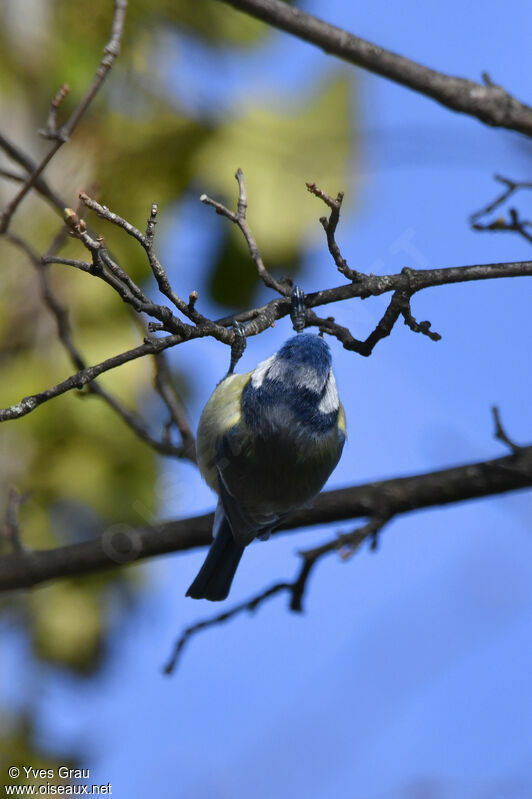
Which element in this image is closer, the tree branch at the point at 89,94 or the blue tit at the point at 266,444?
the tree branch at the point at 89,94

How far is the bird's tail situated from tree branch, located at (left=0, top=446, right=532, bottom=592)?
119 millimetres

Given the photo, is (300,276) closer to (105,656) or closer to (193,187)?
(193,187)

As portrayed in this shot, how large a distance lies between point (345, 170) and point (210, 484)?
194 cm

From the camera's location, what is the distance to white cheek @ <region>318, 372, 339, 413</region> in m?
1.94

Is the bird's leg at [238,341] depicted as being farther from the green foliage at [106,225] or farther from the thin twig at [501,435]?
the green foliage at [106,225]

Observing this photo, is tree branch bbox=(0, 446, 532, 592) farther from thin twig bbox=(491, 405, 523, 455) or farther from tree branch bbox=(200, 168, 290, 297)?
tree branch bbox=(200, 168, 290, 297)

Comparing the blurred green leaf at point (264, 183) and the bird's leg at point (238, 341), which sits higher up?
the blurred green leaf at point (264, 183)

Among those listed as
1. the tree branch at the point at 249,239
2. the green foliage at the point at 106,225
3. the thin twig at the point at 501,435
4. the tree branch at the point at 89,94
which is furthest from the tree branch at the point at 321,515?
the green foliage at the point at 106,225

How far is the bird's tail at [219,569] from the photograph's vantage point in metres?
2.09

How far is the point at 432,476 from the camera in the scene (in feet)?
7.22

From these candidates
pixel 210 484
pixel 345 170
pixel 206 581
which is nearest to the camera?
pixel 206 581

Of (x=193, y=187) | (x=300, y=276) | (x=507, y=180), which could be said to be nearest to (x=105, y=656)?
(x=300, y=276)

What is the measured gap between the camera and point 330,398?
196 cm

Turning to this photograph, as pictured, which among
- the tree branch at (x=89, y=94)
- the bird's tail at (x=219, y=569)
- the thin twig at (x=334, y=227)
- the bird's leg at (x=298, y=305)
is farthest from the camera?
the bird's tail at (x=219, y=569)
